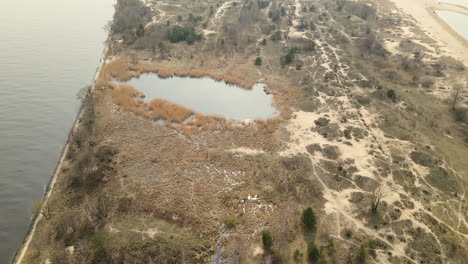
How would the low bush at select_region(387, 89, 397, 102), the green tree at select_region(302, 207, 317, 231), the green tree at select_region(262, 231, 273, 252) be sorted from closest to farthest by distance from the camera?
the green tree at select_region(262, 231, 273, 252)
the green tree at select_region(302, 207, 317, 231)
the low bush at select_region(387, 89, 397, 102)

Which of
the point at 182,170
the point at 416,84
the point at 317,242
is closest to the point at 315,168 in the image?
the point at 317,242

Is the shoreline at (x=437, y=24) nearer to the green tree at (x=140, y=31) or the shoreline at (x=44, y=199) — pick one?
the green tree at (x=140, y=31)

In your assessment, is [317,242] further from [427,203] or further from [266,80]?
[266,80]

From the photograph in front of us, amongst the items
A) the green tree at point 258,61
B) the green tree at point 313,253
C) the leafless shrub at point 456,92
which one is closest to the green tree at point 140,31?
the green tree at point 258,61

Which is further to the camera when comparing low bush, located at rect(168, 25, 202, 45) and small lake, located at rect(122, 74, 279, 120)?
low bush, located at rect(168, 25, 202, 45)

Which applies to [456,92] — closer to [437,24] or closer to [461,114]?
[461,114]

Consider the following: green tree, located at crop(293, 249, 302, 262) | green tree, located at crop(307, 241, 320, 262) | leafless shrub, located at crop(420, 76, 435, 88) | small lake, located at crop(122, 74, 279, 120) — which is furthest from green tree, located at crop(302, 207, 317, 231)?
leafless shrub, located at crop(420, 76, 435, 88)

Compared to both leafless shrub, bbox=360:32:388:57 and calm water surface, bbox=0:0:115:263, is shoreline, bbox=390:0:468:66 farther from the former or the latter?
calm water surface, bbox=0:0:115:263
